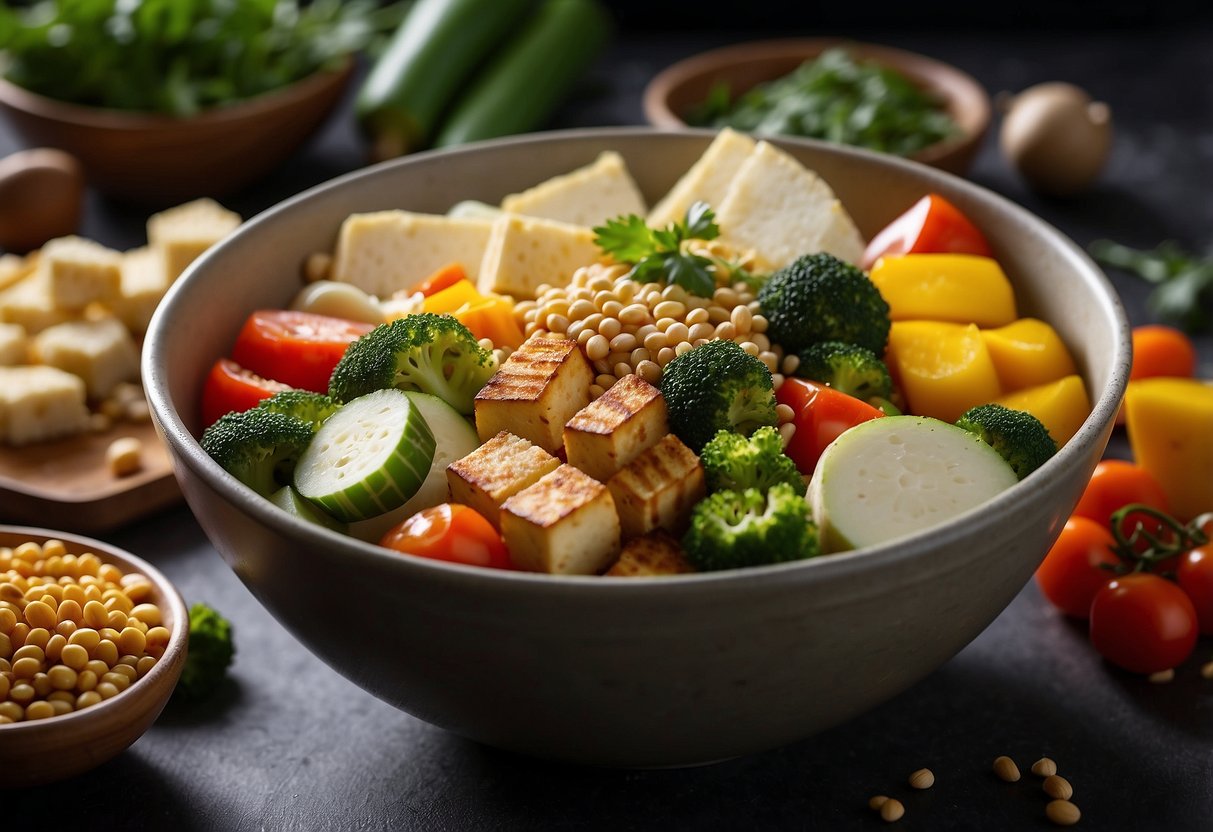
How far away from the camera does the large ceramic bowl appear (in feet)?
4.74

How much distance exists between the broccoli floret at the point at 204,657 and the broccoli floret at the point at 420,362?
0.42m

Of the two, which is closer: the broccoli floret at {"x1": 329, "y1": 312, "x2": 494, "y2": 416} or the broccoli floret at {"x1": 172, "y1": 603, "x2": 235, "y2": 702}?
the broccoli floret at {"x1": 329, "y1": 312, "x2": 494, "y2": 416}

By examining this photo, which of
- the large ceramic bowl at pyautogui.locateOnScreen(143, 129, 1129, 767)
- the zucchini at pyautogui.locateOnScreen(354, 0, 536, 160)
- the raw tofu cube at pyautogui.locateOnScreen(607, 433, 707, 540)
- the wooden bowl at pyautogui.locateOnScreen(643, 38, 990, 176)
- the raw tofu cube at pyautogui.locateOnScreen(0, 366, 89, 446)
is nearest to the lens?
the large ceramic bowl at pyautogui.locateOnScreen(143, 129, 1129, 767)

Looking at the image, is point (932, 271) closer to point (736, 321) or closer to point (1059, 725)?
point (736, 321)

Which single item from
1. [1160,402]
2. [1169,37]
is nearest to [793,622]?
[1160,402]

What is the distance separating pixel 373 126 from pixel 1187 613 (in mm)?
2693

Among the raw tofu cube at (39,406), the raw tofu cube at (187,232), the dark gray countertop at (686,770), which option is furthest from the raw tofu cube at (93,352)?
the dark gray countertop at (686,770)

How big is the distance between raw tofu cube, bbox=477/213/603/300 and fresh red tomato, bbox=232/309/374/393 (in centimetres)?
26

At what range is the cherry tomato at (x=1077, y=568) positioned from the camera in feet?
7.13

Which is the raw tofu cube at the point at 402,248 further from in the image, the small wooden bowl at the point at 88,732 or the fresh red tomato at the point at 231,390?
the small wooden bowl at the point at 88,732

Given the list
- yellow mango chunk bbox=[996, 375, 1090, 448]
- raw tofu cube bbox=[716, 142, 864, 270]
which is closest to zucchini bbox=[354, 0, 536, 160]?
raw tofu cube bbox=[716, 142, 864, 270]

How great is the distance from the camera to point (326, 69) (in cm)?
378

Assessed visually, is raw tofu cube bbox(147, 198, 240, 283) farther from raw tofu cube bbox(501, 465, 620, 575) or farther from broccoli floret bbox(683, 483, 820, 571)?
broccoli floret bbox(683, 483, 820, 571)

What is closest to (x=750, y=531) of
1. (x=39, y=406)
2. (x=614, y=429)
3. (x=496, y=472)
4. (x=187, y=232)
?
(x=614, y=429)
